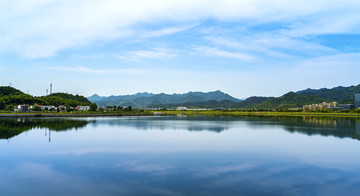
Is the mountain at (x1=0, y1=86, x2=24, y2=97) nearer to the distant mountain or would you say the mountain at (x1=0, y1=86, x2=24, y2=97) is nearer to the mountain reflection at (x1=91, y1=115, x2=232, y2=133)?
the distant mountain

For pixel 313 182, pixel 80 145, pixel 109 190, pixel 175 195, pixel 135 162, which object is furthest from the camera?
pixel 80 145

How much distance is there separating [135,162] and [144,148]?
5.09 metres

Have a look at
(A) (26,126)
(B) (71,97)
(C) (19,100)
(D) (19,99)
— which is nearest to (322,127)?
(A) (26,126)

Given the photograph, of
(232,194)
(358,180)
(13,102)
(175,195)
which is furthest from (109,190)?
(13,102)

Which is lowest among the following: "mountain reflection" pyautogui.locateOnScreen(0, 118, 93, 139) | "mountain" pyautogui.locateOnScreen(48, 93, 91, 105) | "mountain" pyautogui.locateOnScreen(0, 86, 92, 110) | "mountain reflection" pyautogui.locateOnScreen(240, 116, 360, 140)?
"mountain reflection" pyautogui.locateOnScreen(240, 116, 360, 140)

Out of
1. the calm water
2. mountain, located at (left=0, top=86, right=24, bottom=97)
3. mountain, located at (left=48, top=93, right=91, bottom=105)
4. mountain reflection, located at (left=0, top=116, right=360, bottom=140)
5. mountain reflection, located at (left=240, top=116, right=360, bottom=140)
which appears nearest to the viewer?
the calm water

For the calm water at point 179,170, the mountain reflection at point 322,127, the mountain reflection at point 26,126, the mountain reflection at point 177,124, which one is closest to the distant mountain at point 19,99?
the mountain reflection at point 26,126

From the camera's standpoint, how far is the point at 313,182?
11109 millimetres

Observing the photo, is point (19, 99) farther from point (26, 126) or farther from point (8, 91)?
point (26, 126)

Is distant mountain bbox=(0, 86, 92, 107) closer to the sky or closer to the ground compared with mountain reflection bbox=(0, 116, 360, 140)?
closer to the sky

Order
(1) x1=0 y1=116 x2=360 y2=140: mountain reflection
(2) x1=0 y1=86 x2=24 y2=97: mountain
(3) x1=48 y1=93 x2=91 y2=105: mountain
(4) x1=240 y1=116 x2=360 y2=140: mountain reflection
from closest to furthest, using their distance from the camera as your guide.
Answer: (4) x1=240 y1=116 x2=360 y2=140: mountain reflection
(1) x1=0 y1=116 x2=360 y2=140: mountain reflection
(2) x1=0 y1=86 x2=24 y2=97: mountain
(3) x1=48 y1=93 x2=91 y2=105: mountain

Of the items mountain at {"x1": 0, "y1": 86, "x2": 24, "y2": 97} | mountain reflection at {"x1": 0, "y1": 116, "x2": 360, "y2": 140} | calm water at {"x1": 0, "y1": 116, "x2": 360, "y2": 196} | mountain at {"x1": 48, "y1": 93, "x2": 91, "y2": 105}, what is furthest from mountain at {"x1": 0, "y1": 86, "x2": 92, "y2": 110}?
calm water at {"x1": 0, "y1": 116, "x2": 360, "y2": 196}

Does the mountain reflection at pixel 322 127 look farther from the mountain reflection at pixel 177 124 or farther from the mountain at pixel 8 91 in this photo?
the mountain at pixel 8 91

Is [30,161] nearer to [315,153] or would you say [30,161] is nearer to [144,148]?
[144,148]
